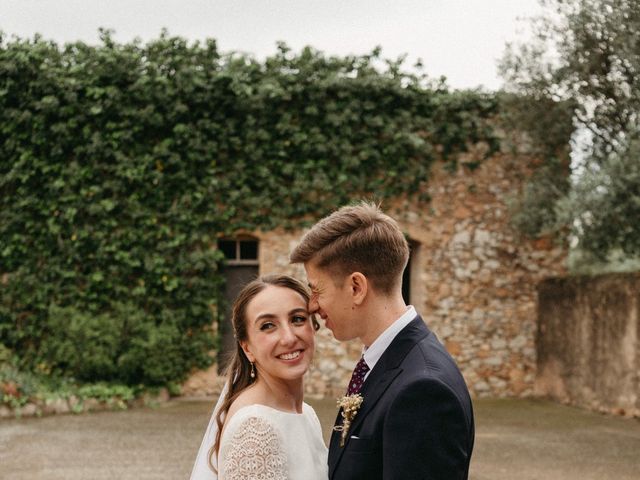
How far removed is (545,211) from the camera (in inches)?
410

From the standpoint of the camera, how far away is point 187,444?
7223mm

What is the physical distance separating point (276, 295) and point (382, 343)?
548mm

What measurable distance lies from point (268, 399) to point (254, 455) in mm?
296

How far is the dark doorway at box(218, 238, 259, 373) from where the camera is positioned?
1069cm

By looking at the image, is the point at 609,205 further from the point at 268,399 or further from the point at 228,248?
the point at 268,399

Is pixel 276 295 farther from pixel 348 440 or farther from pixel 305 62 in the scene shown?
pixel 305 62

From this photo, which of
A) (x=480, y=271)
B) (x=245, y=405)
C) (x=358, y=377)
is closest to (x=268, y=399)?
(x=245, y=405)

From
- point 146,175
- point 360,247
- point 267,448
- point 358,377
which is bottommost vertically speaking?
point 267,448

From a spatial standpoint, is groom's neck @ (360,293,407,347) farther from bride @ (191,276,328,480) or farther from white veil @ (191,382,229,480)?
white veil @ (191,382,229,480)

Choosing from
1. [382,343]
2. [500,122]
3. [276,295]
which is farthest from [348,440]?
[500,122]

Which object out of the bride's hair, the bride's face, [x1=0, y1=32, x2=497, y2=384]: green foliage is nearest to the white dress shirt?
the bride's face

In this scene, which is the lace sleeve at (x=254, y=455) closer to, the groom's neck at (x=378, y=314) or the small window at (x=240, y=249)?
the groom's neck at (x=378, y=314)

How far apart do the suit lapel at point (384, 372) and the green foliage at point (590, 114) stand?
768 cm

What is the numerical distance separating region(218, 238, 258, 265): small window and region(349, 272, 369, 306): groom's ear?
28.9ft
